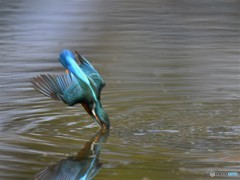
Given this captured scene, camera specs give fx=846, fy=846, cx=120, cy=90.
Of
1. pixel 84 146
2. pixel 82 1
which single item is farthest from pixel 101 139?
pixel 82 1

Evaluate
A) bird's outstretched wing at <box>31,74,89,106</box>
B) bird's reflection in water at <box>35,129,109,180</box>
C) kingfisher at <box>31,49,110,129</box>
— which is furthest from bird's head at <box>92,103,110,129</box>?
bird's reflection in water at <box>35,129,109,180</box>

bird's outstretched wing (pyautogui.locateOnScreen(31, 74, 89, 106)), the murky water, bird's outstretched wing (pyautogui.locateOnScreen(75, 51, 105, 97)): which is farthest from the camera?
bird's outstretched wing (pyautogui.locateOnScreen(75, 51, 105, 97))

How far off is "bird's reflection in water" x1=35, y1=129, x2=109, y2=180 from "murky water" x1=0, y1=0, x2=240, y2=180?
0.02m

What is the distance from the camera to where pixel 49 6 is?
1596cm

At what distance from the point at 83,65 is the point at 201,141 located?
4.26ft

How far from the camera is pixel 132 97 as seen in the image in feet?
26.1

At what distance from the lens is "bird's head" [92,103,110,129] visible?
6523 millimetres

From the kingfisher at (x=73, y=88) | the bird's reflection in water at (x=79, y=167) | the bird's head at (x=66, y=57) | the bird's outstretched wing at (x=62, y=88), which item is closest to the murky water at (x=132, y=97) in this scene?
the bird's reflection in water at (x=79, y=167)

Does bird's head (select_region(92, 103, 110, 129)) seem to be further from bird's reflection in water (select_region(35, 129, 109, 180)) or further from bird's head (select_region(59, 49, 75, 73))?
bird's head (select_region(59, 49, 75, 73))

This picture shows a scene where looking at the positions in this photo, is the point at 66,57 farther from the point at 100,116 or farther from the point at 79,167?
the point at 79,167

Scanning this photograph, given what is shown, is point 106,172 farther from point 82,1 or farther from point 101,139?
point 82,1

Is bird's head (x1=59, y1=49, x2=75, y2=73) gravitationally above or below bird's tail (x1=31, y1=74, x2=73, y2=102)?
above

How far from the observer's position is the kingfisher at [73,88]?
6.51 metres

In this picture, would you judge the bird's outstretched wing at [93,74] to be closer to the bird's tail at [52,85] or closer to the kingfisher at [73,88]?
the kingfisher at [73,88]
